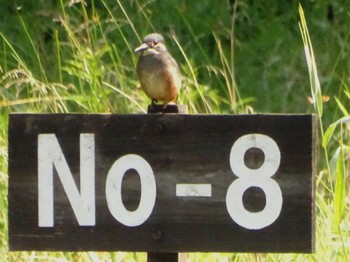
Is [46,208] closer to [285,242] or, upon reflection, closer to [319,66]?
[285,242]

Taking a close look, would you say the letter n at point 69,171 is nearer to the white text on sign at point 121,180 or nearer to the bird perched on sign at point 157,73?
the white text on sign at point 121,180

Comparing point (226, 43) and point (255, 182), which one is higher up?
point (226, 43)

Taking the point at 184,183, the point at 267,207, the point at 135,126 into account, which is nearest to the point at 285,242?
the point at 267,207

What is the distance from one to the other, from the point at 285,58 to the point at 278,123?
3.41 meters

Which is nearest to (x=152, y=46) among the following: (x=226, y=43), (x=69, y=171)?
(x=69, y=171)

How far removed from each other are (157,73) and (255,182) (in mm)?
1047

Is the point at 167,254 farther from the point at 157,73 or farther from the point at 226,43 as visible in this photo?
the point at 226,43

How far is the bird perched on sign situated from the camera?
3.24 m

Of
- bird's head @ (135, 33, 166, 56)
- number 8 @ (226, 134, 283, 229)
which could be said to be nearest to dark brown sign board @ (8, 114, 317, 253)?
number 8 @ (226, 134, 283, 229)

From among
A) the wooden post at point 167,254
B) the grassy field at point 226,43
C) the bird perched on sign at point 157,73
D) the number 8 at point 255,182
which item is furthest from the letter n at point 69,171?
the grassy field at point 226,43

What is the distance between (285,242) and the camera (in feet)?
7.98

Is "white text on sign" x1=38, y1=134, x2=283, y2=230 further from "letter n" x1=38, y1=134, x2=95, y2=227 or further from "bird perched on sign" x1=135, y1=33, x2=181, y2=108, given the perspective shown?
"bird perched on sign" x1=135, y1=33, x2=181, y2=108

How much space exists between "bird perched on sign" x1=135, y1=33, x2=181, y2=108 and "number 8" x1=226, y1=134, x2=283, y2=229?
0.70m

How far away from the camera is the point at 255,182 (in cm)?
242
